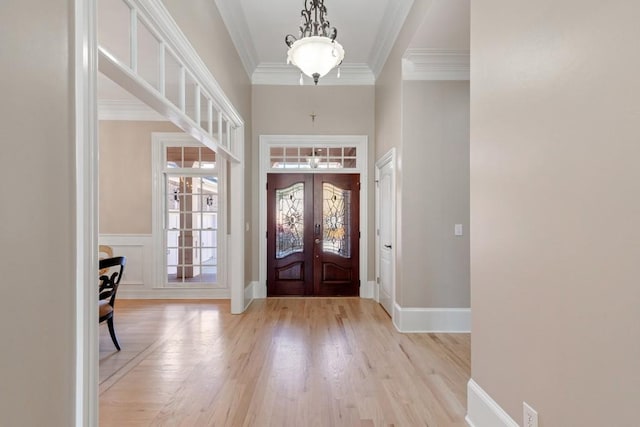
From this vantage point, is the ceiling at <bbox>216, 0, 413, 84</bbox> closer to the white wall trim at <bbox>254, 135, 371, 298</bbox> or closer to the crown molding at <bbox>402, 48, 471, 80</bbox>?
the crown molding at <bbox>402, 48, 471, 80</bbox>

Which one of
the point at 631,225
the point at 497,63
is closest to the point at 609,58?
the point at 631,225

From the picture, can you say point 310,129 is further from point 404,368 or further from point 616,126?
point 616,126

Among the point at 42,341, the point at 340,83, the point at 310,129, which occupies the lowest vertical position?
the point at 42,341

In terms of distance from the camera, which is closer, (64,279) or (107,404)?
(64,279)

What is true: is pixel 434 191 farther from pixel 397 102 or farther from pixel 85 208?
pixel 85 208

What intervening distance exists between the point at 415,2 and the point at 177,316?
475cm

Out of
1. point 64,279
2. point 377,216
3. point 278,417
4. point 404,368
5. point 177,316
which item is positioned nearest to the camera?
point 64,279

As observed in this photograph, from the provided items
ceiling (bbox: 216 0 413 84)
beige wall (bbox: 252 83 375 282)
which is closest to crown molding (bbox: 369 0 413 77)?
ceiling (bbox: 216 0 413 84)

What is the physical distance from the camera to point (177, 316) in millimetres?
4473

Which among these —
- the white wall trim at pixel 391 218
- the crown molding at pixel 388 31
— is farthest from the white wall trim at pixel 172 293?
the crown molding at pixel 388 31

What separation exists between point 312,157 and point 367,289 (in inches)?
93.1

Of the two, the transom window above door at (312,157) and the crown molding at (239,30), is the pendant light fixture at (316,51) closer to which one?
the crown molding at (239,30)

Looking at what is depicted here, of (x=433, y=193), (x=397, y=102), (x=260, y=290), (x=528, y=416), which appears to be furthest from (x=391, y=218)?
(x=528, y=416)

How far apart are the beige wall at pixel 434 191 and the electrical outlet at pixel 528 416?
2228 millimetres
